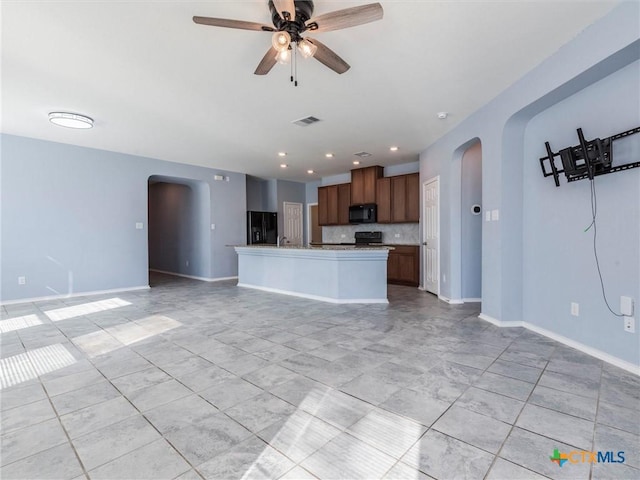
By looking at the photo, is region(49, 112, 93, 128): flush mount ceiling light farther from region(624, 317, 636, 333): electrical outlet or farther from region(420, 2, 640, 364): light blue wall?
region(624, 317, 636, 333): electrical outlet

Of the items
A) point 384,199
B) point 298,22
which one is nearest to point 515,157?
point 298,22

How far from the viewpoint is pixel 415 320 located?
3883 mm

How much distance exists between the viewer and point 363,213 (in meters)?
7.36

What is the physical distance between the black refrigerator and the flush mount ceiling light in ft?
14.4

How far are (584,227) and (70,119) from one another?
6.07m

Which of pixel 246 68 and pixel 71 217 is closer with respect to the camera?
pixel 246 68

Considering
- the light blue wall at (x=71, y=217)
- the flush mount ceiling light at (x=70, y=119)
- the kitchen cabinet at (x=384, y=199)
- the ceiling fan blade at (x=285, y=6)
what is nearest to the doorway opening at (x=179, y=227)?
the light blue wall at (x=71, y=217)

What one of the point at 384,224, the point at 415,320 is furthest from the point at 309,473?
the point at 384,224

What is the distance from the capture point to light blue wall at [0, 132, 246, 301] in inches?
194

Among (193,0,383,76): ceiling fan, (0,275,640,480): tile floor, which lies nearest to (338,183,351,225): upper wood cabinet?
(0,275,640,480): tile floor

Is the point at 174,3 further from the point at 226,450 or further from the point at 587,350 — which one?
the point at 587,350

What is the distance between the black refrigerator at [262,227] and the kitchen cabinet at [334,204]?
1.36 m

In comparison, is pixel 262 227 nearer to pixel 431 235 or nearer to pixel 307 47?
pixel 431 235

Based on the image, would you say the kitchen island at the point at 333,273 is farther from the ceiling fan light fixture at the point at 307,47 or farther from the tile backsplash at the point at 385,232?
the ceiling fan light fixture at the point at 307,47
